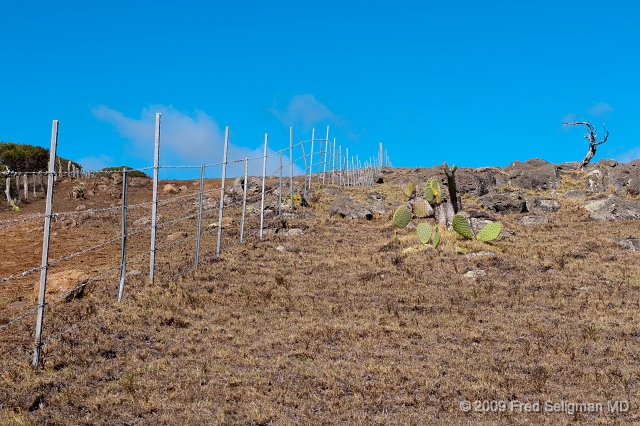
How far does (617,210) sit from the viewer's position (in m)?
22.5

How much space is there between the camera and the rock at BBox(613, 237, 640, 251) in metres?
16.7

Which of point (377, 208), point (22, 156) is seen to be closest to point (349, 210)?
point (377, 208)

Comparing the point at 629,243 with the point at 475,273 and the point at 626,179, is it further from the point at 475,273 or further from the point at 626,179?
the point at 626,179

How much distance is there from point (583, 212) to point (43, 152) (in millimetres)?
48997

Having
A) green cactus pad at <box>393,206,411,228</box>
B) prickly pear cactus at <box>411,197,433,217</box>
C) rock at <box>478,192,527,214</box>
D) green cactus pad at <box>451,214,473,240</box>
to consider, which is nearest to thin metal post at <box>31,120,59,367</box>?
green cactus pad at <box>451,214,473,240</box>

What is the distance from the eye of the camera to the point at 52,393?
680 cm

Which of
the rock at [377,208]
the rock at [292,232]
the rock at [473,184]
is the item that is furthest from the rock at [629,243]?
the rock at [473,184]

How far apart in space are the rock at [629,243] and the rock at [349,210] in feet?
31.8

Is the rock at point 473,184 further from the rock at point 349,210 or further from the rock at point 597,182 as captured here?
the rock at point 349,210

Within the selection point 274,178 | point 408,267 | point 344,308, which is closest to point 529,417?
point 344,308

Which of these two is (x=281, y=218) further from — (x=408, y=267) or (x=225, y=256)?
(x=408, y=267)

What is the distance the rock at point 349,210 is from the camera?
75.3 ft

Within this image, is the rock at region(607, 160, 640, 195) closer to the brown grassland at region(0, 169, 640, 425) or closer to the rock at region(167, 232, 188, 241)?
the brown grassland at region(0, 169, 640, 425)

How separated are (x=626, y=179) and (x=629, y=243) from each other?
15909mm
